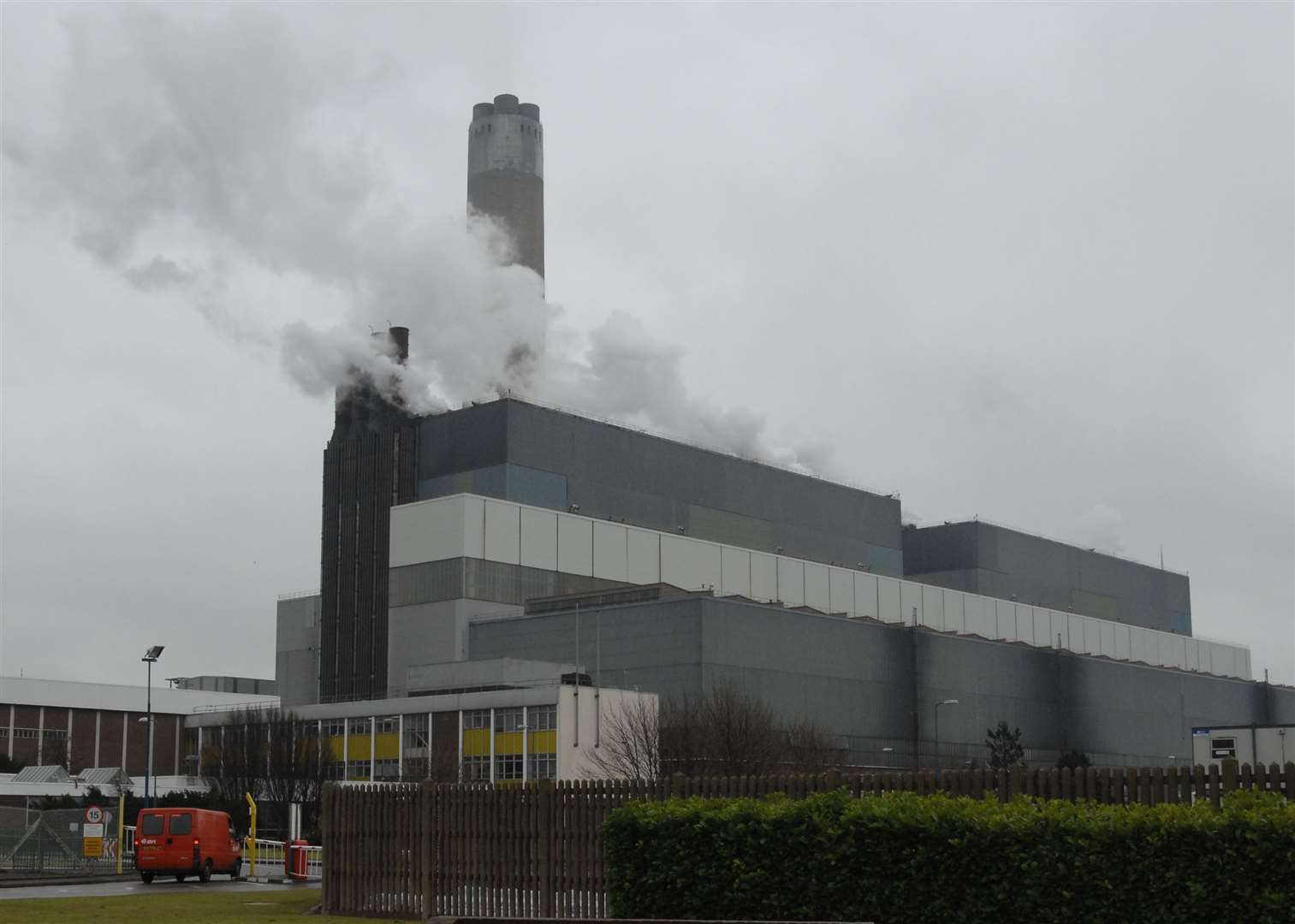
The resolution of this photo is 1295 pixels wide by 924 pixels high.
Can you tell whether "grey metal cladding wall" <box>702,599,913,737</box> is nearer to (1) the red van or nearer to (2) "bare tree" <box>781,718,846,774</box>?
(2) "bare tree" <box>781,718,846,774</box>

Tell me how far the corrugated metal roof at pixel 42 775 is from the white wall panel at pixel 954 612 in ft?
230

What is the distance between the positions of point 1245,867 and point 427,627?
3424 inches

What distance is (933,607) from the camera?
122 meters

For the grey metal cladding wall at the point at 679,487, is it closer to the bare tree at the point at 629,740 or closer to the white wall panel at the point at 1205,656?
the bare tree at the point at 629,740

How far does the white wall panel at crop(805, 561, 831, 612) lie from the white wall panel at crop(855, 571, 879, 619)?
3503mm

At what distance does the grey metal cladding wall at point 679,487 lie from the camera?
4146 inches

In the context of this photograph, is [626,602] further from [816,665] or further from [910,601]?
[910,601]

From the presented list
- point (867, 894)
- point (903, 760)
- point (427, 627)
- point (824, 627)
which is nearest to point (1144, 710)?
point (903, 760)

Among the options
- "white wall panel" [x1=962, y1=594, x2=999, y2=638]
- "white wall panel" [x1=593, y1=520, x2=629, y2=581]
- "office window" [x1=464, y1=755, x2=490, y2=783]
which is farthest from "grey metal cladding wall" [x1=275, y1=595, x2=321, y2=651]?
"white wall panel" [x1=962, y1=594, x2=999, y2=638]

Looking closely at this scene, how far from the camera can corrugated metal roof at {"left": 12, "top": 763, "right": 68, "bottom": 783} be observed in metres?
72.4

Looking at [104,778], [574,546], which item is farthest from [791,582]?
[104,778]

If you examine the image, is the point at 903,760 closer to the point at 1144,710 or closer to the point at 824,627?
the point at 824,627

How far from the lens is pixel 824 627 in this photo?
9644cm

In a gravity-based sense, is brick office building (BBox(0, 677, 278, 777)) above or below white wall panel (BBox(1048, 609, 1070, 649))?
below
